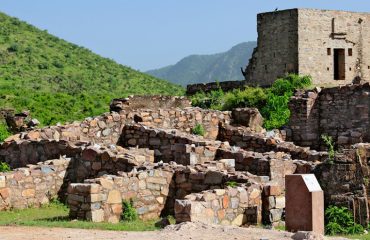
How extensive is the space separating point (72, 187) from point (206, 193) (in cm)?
233

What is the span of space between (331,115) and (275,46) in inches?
339

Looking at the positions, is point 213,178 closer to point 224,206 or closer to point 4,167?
point 224,206

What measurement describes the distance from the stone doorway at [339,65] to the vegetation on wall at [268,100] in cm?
552

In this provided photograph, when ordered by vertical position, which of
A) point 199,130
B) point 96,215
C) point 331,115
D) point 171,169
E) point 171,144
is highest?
point 331,115

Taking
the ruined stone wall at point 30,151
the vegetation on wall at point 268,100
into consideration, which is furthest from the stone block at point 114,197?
the vegetation on wall at point 268,100

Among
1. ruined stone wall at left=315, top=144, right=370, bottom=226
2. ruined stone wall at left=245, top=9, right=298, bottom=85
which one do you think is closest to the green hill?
ruined stone wall at left=245, top=9, right=298, bottom=85

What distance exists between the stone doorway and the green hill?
10.5 metres

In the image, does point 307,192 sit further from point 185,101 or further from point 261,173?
point 185,101

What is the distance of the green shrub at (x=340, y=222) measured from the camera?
42.6 ft

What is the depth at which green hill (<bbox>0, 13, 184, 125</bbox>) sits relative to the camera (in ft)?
114

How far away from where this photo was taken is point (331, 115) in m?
21.3

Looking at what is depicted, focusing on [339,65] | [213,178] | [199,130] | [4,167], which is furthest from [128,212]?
[339,65]

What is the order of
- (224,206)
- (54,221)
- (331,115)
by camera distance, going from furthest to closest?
(331,115) → (54,221) → (224,206)

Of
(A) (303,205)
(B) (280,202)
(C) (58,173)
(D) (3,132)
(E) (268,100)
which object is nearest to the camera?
(A) (303,205)
